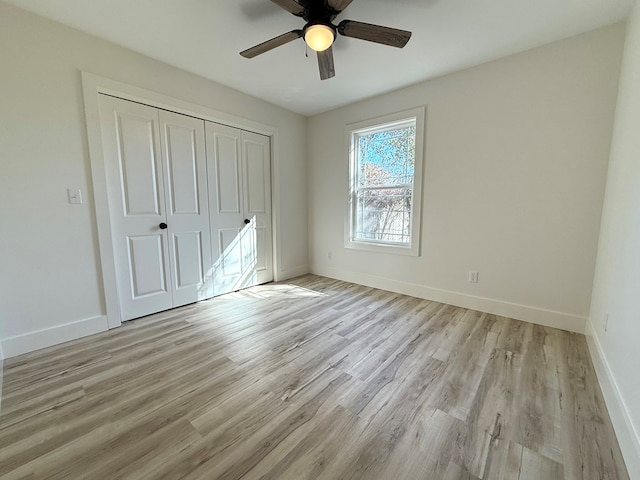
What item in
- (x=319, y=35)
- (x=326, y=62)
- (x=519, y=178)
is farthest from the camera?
(x=519, y=178)

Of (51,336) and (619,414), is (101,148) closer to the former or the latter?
(51,336)

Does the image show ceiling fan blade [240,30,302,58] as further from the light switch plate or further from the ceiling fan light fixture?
the light switch plate

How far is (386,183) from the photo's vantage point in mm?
3314

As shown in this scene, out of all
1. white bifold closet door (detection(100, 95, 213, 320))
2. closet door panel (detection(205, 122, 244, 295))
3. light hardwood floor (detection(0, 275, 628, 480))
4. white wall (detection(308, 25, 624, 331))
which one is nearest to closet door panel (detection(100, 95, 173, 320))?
white bifold closet door (detection(100, 95, 213, 320))

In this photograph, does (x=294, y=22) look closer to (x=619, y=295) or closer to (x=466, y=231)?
(x=466, y=231)

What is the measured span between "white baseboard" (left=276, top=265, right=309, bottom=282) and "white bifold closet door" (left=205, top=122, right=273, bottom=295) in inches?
7.8

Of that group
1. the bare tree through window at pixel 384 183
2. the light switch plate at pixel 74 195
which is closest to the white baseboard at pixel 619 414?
the bare tree through window at pixel 384 183

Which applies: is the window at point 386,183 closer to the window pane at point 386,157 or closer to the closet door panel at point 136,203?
the window pane at point 386,157

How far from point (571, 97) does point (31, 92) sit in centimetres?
416

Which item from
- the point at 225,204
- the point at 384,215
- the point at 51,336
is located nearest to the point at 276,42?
the point at 225,204

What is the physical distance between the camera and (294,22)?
1.93 m

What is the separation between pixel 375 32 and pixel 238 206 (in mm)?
2308

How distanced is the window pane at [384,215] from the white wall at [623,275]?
5.44 ft

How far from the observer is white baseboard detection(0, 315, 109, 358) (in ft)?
6.11
